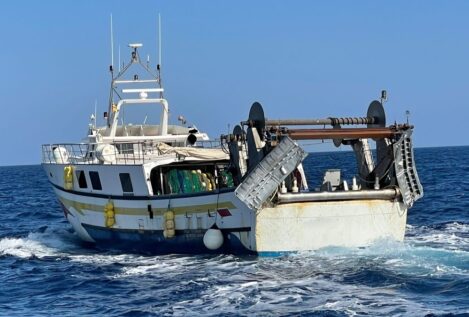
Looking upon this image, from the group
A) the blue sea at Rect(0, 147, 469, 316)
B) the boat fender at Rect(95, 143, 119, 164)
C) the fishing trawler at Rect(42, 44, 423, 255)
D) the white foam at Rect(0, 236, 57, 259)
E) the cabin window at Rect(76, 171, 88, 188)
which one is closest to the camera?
the blue sea at Rect(0, 147, 469, 316)

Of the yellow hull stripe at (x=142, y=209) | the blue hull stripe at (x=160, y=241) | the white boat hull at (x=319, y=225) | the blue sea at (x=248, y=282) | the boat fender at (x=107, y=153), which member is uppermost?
the boat fender at (x=107, y=153)

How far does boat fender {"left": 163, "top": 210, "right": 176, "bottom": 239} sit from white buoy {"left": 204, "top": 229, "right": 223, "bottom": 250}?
4.36ft

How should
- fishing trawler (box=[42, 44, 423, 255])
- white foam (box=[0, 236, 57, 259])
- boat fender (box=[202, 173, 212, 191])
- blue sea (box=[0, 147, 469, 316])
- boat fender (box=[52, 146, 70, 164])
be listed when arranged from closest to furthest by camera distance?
blue sea (box=[0, 147, 469, 316]) → fishing trawler (box=[42, 44, 423, 255]) → boat fender (box=[202, 173, 212, 191]) → white foam (box=[0, 236, 57, 259]) → boat fender (box=[52, 146, 70, 164])

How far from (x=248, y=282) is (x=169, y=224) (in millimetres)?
5002

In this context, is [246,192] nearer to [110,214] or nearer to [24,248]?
[110,214]

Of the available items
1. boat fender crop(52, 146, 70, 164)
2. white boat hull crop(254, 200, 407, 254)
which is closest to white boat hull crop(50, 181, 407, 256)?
white boat hull crop(254, 200, 407, 254)

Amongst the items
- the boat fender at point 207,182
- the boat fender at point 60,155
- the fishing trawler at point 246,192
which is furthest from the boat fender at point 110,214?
the boat fender at point 60,155

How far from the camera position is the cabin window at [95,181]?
76.9 feet

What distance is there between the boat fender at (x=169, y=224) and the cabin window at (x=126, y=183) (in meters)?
1.48

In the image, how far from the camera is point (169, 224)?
21.2m

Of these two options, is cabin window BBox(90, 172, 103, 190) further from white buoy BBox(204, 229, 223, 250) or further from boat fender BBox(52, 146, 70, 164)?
white buoy BBox(204, 229, 223, 250)

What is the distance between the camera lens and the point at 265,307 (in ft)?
47.1

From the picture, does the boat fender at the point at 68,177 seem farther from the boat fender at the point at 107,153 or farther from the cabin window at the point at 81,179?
the boat fender at the point at 107,153

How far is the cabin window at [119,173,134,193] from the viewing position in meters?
22.1
